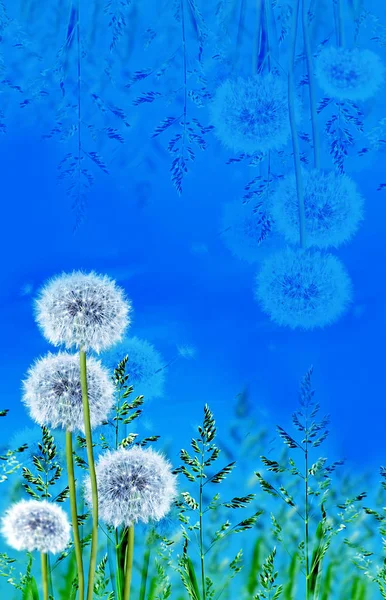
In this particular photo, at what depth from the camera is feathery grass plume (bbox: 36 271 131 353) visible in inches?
34.5

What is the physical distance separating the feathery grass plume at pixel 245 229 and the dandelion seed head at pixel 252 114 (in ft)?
0.35

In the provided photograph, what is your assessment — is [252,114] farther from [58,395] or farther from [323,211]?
[58,395]

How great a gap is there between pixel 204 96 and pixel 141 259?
0.32 meters

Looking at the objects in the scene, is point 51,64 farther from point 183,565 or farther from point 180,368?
point 183,565

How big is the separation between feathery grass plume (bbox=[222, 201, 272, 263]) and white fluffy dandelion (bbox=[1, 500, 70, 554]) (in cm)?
56

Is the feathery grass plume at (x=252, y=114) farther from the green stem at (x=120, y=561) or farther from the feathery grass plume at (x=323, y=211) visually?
the green stem at (x=120, y=561)

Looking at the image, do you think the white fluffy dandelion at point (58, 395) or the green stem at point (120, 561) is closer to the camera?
the white fluffy dandelion at point (58, 395)

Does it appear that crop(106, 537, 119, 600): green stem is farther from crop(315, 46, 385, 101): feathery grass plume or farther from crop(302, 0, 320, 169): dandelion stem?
crop(315, 46, 385, 101): feathery grass plume

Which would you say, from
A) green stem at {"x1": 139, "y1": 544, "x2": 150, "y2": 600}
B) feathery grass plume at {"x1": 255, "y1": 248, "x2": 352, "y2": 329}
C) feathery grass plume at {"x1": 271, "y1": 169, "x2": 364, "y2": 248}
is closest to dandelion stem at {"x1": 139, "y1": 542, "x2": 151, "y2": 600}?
green stem at {"x1": 139, "y1": 544, "x2": 150, "y2": 600}

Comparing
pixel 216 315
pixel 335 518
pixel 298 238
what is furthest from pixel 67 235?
pixel 335 518

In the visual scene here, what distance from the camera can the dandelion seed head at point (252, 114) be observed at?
1237mm

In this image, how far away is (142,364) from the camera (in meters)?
1.23

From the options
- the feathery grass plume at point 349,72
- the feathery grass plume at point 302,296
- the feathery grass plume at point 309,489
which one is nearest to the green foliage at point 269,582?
the feathery grass plume at point 309,489

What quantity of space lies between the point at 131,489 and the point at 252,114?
0.69 metres
